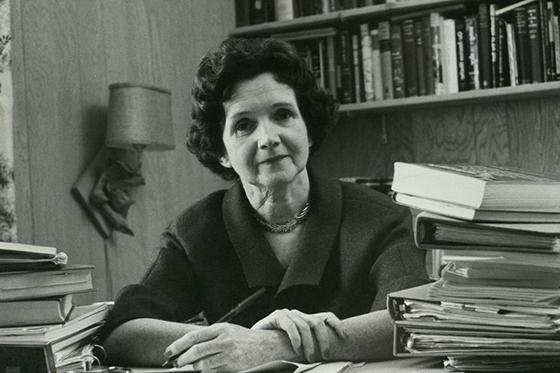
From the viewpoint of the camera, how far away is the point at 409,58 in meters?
2.93

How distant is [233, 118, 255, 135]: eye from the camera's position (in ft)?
5.55

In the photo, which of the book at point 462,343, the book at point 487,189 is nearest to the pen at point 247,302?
the book at point 462,343

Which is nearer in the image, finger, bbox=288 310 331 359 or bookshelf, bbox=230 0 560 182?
finger, bbox=288 310 331 359

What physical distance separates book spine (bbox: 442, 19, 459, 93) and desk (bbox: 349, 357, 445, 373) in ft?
6.14

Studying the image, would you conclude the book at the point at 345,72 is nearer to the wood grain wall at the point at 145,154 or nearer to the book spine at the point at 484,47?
the wood grain wall at the point at 145,154

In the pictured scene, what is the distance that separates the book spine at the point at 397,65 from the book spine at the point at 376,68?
0.18 ft

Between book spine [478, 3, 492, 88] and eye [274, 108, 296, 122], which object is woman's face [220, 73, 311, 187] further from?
book spine [478, 3, 492, 88]

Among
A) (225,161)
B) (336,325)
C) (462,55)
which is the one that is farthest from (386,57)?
(336,325)

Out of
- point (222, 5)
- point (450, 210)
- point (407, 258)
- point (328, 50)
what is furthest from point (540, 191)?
point (222, 5)

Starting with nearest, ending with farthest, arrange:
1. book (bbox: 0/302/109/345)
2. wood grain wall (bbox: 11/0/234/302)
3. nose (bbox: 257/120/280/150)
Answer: book (bbox: 0/302/109/345) → nose (bbox: 257/120/280/150) → wood grain wall (bbox: 11/0/234/302)

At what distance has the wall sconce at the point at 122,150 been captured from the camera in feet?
7.89

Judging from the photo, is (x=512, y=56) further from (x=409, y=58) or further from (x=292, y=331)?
(x=292, y=331)

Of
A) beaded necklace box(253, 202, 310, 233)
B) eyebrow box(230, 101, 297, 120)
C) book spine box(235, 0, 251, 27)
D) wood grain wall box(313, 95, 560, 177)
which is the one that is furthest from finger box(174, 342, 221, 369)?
book spine box(235, 0, 251, 27)

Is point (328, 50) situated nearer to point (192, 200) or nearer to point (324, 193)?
point (192, 200)
